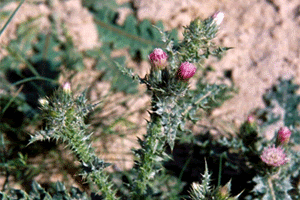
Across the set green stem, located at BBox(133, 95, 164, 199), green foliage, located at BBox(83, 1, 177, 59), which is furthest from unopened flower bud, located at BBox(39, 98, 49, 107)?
green foliage, located at BBox(83, 1, 177, 59)

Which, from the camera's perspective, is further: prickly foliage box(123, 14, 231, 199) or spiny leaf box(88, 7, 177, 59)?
spiny leaf box(88, 7, 177, 59)

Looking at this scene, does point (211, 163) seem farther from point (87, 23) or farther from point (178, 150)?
point (87, 23)

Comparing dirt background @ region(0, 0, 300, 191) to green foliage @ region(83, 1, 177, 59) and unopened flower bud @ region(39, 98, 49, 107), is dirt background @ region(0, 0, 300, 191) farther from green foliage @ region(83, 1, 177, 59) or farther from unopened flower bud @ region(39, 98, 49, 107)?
unopened flower bud @ region(39, 98, 49, 107)

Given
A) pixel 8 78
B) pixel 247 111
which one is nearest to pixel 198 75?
pixel 247 111

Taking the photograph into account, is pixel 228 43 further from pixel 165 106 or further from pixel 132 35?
pixel 165 106

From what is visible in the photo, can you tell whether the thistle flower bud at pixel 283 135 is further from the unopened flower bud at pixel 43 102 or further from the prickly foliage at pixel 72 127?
the unopened flower bud at pixel 43 102

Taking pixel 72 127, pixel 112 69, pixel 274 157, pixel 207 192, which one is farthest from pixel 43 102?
pixel 112 69
